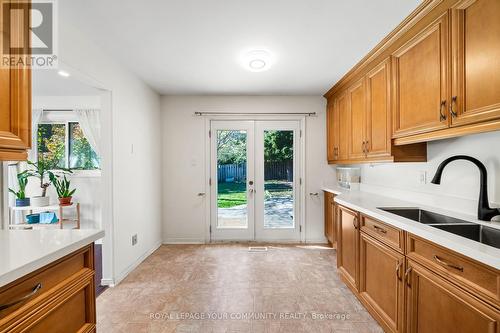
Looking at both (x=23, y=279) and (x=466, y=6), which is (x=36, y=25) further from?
(x=466, y=6)

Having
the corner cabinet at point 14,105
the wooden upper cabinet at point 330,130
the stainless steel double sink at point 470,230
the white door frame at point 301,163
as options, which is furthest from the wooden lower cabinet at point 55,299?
the wooden upper cabinet at point 330,130

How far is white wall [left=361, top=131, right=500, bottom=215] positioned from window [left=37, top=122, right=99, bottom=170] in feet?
15.3

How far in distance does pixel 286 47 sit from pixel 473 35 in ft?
4.85

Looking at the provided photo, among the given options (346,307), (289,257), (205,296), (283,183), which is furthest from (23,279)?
(283,183)

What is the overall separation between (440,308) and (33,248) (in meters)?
2.05

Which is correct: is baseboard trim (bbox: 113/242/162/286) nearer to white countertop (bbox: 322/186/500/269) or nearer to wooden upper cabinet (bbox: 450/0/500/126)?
white countertop (bbox: 322/186/500/269)

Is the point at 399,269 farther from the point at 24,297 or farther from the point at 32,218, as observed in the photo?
the point at 32,218

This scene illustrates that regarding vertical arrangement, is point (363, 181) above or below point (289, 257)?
above

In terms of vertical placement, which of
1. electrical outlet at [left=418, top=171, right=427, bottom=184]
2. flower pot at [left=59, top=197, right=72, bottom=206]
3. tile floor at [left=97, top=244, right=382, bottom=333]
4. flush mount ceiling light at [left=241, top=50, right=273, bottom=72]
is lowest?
tile floor at [left=97, top=244, right=382, bottom=333]

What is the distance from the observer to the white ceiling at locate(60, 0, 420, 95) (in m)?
1.85

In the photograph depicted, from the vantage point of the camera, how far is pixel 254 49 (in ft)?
8.25

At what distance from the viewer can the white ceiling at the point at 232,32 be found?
6.08 feet

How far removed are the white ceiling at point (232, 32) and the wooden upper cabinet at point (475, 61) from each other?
1.42 feet

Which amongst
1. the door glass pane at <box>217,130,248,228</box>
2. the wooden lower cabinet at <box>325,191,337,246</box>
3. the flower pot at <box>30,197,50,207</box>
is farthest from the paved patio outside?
the flower pot at <box>30,197,50,207</box>
